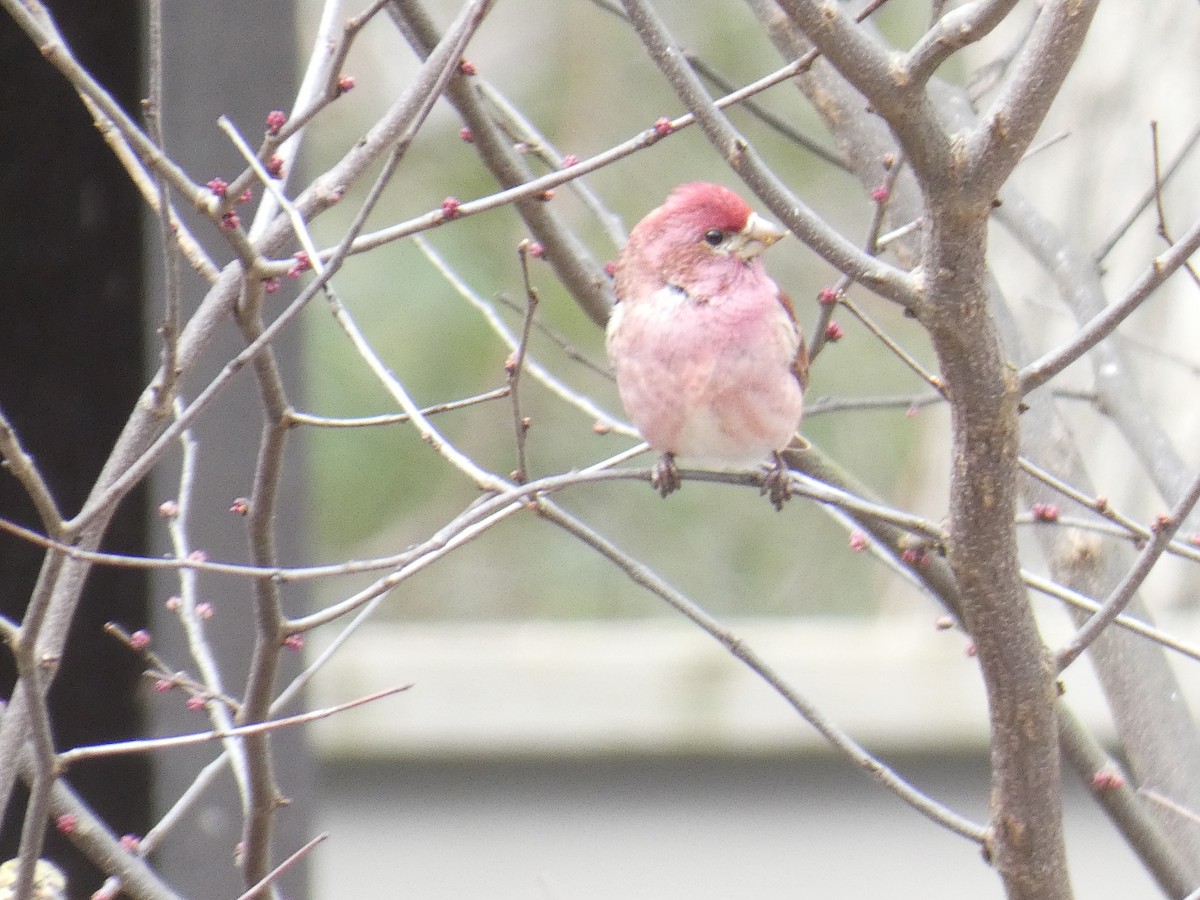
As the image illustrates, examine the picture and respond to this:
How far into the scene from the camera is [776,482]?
2.26 meters

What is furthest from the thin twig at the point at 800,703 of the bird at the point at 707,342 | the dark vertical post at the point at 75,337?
the dark vertical post at the point at 75,337

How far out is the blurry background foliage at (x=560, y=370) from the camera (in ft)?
24.7

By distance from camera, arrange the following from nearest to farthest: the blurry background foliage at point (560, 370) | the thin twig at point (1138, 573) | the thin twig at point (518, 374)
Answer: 1. the thin twig at point (1138, 573)
2. the thin twig at point (518, 374)
3. the blurry background foliage at point (560, 370)

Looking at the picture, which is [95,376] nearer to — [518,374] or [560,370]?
[518,374]

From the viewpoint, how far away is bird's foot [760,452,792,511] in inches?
87.9

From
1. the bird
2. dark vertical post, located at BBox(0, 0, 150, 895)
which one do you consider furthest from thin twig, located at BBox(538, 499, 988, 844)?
dark vertical post, located at BBox(0, 0, 150, 895)

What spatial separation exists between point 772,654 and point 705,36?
4828mm

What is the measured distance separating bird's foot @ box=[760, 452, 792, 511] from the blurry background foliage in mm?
5007

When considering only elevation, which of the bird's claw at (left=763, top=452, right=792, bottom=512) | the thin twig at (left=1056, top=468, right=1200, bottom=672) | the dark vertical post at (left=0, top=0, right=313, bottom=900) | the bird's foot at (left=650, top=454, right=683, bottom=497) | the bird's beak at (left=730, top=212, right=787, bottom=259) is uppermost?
the dark vertical post at (left=0, top=0, right=313, bottom=900)

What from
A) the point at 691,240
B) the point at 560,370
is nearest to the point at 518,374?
the point at 691,240

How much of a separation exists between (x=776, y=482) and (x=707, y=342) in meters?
0.23

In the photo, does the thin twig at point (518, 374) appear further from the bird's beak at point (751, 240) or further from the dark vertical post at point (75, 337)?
the dark vertical post at point (75, 337)

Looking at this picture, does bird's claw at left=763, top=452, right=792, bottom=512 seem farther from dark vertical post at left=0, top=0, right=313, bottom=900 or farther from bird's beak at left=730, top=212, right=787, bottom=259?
dark vertical post at left=0, top=0, right=313, bottom=900

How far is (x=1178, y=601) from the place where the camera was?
4.38 meters
